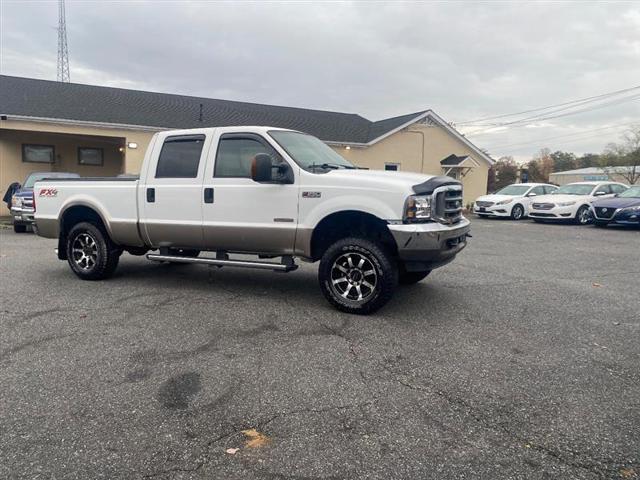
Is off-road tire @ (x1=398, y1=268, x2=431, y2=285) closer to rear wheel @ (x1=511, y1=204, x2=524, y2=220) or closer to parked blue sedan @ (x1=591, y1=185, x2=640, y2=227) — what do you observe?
parked blue sedan @ (x1=591, y1=185, x2=640, y2=227)

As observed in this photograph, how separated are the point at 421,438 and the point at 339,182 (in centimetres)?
297

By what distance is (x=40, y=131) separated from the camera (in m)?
17.2

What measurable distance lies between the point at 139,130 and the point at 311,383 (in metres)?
17.8

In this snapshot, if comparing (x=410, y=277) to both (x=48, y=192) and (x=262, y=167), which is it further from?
(x=48, y=192)

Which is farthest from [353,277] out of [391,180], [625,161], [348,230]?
[625,161]

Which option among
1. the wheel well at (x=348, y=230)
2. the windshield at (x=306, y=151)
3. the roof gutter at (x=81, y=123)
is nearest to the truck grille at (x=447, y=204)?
the wheel well at (x=348, y=230)

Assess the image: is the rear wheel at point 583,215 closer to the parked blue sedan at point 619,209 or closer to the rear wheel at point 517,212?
the parked blue sedan at point 619,209

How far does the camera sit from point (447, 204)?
515 cm

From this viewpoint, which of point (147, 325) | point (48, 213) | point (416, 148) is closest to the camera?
point (147, 325)

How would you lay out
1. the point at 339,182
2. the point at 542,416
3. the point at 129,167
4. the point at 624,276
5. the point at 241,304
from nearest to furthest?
the point at 542,416, the point at 339,182, the point at 241,304, the point at 624,276, the point at 129,167

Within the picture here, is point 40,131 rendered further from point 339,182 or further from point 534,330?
point 534,330

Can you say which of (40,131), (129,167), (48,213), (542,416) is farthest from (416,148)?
(542,416)

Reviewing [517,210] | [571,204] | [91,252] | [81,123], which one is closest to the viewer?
[91,252]

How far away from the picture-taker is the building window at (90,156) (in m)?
20.5
